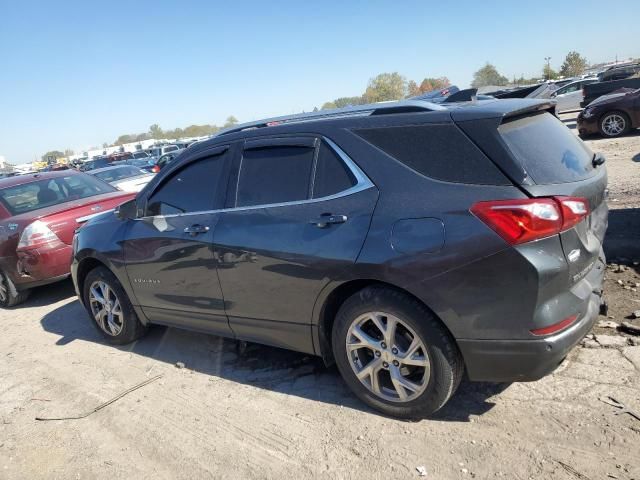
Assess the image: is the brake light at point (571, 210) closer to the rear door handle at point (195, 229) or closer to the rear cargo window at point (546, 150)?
the rear cargo window at point (546, 150)

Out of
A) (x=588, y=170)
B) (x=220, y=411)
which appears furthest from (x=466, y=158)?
(x=220, y=411)

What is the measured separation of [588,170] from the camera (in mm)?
3010

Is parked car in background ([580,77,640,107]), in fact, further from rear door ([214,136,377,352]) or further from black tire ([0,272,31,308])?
black tire ([0,272,31,308])

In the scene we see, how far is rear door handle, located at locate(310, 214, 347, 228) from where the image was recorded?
3.00 meters

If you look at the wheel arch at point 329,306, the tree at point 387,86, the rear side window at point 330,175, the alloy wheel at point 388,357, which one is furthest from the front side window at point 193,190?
the tree at point 387,86

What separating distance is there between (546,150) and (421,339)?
1.27 metres

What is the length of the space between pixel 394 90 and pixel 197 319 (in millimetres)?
89744

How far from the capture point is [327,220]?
3059mm

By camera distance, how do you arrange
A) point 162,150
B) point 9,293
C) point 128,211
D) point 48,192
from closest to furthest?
point 128,211
point 9,293
point 48,192
point 162,150

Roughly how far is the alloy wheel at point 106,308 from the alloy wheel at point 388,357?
268 cm

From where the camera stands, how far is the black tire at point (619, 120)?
1320cm

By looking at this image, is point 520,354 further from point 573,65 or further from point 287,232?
point 573,65

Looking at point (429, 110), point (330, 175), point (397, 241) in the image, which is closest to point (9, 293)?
point (330, 175)

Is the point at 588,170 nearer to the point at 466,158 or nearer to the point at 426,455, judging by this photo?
the point at 466,158
